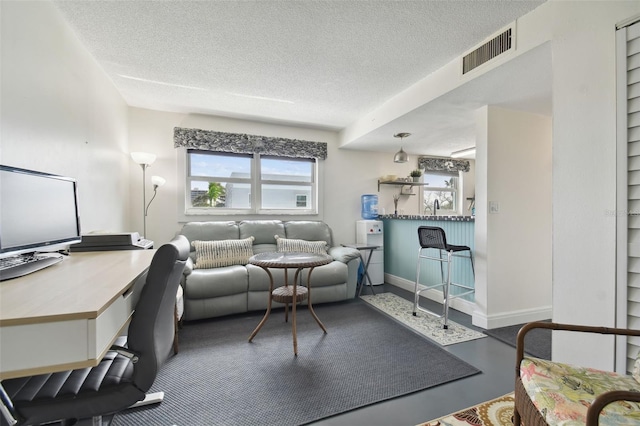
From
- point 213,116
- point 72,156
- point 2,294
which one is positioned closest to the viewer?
point 2,294

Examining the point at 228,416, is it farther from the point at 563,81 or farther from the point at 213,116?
the point at 213,116

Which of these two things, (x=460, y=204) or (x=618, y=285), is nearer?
(x=618, y=285)

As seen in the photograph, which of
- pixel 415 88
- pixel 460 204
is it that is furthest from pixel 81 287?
pixel 460 204

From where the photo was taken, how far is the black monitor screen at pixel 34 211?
1098mm

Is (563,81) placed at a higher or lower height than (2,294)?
higher

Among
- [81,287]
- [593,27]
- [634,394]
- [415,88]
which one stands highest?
[415,88]

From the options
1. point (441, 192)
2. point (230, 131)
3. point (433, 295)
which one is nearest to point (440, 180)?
point (441, 192)

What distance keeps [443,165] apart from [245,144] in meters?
3.66

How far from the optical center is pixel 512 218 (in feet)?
8.54

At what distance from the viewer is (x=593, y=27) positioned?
1419 millimetres

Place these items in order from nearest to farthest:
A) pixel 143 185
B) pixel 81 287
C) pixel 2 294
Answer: pixel 2 294 < pixel 81 287 < pixel 143 185

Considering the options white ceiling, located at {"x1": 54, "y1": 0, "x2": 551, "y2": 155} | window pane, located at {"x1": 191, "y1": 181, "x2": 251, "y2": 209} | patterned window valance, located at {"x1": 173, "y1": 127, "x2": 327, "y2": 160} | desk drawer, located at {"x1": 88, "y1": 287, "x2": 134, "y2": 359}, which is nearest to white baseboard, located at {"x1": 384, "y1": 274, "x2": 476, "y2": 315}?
white ceiling, located at {"x1": 54, "y1": 0, "x2": 551, "y2": 155}

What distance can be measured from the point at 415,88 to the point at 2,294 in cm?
311

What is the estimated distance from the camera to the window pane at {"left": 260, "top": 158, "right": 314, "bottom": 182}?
3990 millimetres
